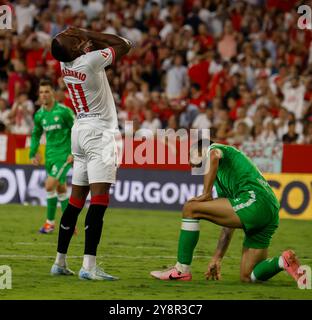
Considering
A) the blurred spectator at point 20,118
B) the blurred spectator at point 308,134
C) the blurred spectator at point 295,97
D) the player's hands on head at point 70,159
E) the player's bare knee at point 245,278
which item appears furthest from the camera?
the blurred spectator at point 20,118

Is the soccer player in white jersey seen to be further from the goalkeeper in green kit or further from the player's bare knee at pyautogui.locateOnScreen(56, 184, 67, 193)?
the player's bare knee at pyautogui.locateOnScreen(56, 184, 67, 193)

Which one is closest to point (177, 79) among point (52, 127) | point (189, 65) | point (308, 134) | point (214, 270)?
point (189, 65)

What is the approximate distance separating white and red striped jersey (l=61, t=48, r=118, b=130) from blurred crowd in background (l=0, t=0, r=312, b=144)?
9.69 m

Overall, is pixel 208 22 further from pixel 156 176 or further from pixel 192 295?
pixel 192 295

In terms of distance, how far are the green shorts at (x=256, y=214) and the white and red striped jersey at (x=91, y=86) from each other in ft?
5.03

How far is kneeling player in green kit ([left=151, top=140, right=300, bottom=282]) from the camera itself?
32.0 ft

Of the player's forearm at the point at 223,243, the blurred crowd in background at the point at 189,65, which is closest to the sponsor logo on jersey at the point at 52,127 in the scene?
the blurred crowd in background at the point at 189,65

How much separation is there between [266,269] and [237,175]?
1003 mm

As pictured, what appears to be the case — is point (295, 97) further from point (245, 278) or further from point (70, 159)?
point (245, 278)

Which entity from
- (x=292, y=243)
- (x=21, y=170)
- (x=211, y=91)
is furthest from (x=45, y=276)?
(x=211, y=91)

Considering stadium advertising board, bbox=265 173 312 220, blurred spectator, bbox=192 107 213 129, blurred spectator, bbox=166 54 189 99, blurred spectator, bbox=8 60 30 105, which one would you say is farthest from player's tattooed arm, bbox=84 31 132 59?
blurred spectator, bbox=166 54 189 99

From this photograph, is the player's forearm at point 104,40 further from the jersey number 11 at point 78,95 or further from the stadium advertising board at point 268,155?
the stadium advertising board at point 268,155

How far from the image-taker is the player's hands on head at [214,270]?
33.1 feet

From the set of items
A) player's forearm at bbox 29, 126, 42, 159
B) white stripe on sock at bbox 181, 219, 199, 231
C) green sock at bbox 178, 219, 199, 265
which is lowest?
green sock at bbox 178, 219, 199, 265
